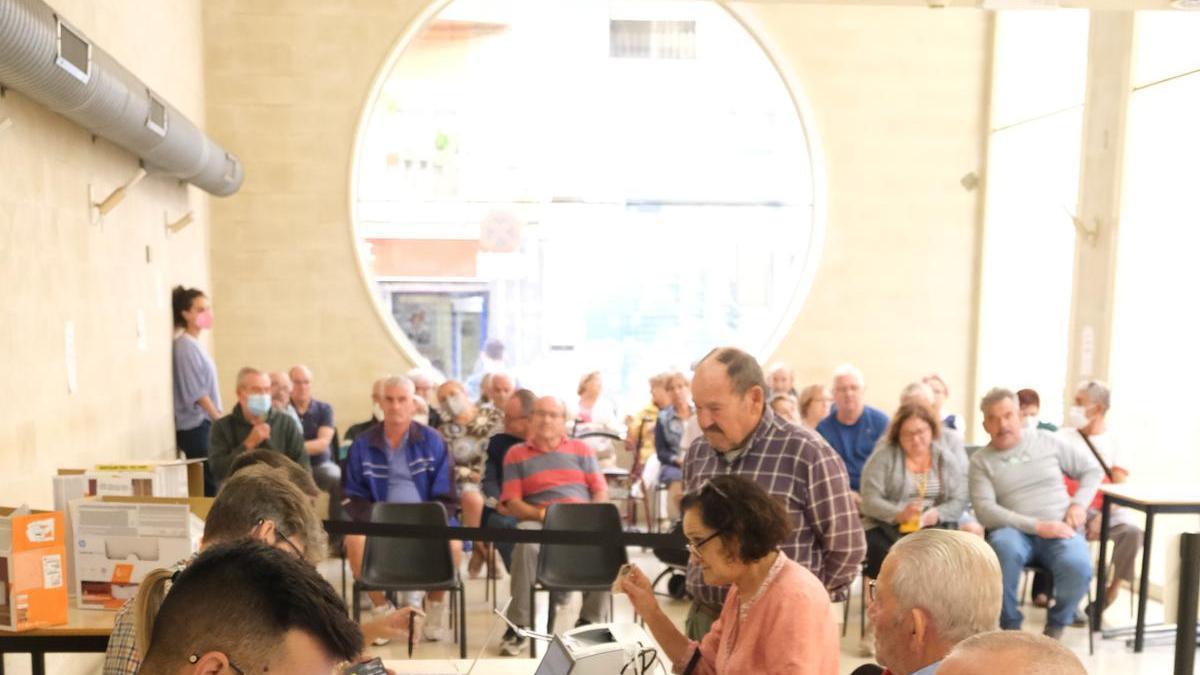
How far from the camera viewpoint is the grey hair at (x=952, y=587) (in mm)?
2078

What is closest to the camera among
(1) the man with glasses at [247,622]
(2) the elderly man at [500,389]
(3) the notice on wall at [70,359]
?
(1) the man with glasses at [247,622]

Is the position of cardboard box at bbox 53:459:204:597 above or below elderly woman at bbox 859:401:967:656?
above

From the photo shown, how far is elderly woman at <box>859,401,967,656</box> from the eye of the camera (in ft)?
18.9

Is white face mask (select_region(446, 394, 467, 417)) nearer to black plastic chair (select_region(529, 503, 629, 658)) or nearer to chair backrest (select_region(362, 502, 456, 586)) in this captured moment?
chair backrest (select_region(362, 502, 456, 586))

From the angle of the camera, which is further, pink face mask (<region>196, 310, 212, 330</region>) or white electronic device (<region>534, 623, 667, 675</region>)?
pink face mask (<region>196, 310, 212, 330</region>)

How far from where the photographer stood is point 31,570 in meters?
3.35

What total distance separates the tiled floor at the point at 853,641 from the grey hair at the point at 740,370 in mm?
2324

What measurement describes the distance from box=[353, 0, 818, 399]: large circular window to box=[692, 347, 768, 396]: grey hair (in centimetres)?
731

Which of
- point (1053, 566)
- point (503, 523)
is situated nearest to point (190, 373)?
point (503, 523)

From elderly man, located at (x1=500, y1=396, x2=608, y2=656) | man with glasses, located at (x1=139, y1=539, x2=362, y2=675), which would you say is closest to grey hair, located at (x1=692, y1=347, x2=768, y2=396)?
man with glasses, located at (x1=139, y1=539, x2=362, y2=675)

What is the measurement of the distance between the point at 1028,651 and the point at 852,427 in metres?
5.58

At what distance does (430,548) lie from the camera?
17.7ft

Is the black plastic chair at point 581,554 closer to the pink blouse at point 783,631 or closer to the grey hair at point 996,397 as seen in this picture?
the grey hair at point 996,397

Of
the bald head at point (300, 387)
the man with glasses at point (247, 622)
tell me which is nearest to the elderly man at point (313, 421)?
the bald head at point (300, 387)
